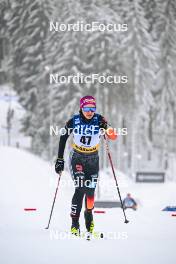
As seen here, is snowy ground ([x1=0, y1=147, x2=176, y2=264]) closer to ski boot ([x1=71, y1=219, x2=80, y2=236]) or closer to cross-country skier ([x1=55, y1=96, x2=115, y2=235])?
ski boot ([x1=71, y1=219, x2=80, y2=236])

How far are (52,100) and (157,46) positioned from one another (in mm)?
6921

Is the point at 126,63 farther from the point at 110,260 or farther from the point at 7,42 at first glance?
the point at 110,260

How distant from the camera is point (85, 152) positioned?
622 cm

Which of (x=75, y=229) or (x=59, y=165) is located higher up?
(x=59, y=165)

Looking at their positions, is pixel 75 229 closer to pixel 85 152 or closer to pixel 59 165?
pixel 59 165

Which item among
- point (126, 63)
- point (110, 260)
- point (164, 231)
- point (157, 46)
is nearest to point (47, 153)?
point (126, 63)

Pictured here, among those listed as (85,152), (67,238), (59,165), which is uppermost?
(85,152)

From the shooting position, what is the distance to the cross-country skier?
20.2ft

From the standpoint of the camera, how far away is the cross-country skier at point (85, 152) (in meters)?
6.17

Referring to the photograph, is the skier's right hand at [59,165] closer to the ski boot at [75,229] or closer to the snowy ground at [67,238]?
the ski boot at [75,229]

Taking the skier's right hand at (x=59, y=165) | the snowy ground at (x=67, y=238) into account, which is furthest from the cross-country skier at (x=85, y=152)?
the snowy ground at (x=67, y=238)

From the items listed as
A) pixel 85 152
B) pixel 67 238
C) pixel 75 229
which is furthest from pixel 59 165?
pixel 67 238

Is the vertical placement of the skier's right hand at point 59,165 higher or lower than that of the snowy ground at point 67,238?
higher

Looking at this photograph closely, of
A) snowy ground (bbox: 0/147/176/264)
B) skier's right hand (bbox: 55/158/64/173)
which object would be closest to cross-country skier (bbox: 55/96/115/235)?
skier's right hand (bbox: 55/158/64/173)
